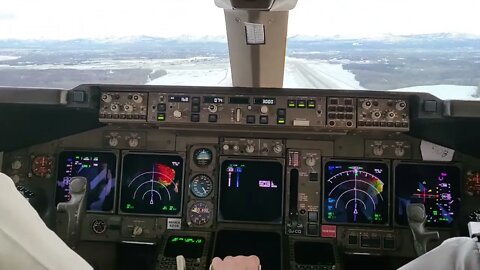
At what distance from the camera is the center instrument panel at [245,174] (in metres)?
3.41

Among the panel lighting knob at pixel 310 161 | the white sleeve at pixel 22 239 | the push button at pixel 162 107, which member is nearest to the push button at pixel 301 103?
the panel lighting knob at pixel 310 161

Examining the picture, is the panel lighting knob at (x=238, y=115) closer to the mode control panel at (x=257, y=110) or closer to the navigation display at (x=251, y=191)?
the mode control panel at (x=257, y=110)

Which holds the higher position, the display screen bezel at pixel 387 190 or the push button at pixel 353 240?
the display screen bezel at pixel 387 190

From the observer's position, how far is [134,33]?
3957 millimetres

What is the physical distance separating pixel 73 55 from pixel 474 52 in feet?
9.05

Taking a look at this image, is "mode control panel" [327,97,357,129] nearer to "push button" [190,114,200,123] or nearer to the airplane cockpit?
the airplane cockpit

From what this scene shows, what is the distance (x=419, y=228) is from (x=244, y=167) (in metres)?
1.10

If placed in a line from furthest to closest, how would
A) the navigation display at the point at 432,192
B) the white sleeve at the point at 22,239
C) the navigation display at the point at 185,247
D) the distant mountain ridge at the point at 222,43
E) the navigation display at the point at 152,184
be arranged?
the distant mountain ridge at the point at 222,43
the navigation display at the point at 152,184
the navigation display at the point at 432,192
the navigation display at the point at 185,247
the white sleeve at the point at 22,239

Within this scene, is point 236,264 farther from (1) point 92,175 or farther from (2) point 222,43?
(2) point 222,43

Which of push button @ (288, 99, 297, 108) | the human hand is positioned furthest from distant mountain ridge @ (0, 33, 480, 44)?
the human hand

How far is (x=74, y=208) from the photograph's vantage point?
333cm

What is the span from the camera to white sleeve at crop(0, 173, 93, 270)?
108cm

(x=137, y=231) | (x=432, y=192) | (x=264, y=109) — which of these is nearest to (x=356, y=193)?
(x=432, y=192)

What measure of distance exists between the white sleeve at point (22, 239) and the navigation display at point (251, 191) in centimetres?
248
